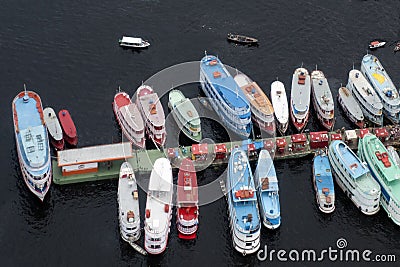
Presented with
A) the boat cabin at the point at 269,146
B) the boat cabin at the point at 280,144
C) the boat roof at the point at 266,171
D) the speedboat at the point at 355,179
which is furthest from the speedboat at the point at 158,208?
the speedboat at the point at 355,179

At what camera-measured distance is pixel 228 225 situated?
600ft

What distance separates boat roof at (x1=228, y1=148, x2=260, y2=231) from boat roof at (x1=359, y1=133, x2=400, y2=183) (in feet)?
103

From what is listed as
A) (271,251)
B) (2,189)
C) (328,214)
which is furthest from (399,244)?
(2,189)

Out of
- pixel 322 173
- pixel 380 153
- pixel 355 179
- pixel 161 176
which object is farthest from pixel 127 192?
pixel 380 153

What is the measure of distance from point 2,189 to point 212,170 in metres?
53.9

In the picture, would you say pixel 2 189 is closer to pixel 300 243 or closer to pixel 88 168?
pixel 88 168

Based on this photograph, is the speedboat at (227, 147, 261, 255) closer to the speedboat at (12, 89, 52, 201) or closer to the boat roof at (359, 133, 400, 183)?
the boat roof at (359, 133, 400, 183)

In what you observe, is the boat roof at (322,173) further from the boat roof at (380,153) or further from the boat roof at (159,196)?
the boat roof at (159,196)

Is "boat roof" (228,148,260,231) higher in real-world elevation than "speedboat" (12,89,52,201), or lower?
lower

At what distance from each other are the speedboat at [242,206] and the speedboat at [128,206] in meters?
22.9

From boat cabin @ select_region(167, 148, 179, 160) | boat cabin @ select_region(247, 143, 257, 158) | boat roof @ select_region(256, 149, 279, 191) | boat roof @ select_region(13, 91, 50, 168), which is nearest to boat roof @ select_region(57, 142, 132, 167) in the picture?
boat roof @ select_region(13, 91, 50, 168)

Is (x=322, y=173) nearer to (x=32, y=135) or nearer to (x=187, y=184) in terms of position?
(x=187, y=184)

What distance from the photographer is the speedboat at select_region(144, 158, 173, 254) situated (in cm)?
17188

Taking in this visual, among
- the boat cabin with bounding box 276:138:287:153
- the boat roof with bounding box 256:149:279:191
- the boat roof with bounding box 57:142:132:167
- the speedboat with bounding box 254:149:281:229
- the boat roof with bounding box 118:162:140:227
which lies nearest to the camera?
the boat roof with bounding box 118:162:140:227
